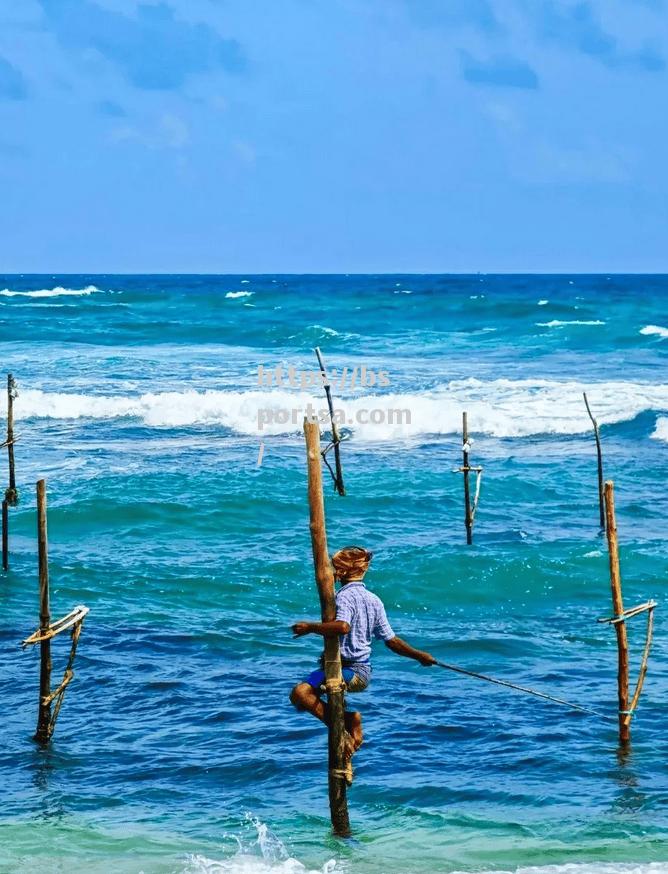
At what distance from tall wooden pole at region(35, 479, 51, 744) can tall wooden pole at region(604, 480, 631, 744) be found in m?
4.34

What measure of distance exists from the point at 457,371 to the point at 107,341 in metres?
16.2

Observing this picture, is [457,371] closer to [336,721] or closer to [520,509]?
[520,509]

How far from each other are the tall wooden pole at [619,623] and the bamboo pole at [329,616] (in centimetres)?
253

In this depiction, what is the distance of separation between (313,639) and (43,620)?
4.57m

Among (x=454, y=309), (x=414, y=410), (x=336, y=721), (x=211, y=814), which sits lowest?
(x=211, y=814)

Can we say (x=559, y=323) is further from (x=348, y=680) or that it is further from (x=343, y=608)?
(x=343, y=608)

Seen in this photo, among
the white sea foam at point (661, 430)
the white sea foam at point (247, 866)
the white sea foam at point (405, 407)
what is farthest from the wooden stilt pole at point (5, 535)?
the white sea foam at point (661, 430)

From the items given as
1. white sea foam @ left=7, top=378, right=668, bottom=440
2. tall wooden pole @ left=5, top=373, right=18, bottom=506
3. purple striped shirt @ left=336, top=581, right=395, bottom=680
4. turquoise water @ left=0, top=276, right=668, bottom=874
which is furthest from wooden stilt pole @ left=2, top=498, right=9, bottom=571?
white sea foam @ left=7, top=378, right=668, bottom=440

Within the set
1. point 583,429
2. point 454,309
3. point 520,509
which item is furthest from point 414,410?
point 454,309

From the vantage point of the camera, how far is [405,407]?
95.2 feet

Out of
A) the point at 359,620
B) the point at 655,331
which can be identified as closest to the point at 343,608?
the point at 359,620

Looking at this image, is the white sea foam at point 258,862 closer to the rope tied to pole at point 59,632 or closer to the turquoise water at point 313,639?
the turquoise water at point 313,639

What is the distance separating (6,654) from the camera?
12422 millimetres

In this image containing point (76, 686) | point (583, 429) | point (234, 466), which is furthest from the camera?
point (583, 429)
